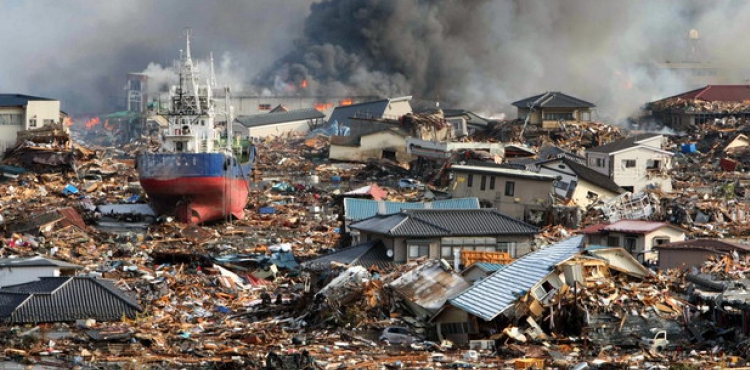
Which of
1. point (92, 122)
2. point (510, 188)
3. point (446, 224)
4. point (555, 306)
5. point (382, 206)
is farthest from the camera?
point (92, 122)

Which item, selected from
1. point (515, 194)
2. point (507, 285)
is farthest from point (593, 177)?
point (507, 285)

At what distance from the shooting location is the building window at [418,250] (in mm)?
22703

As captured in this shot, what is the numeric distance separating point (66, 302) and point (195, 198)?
1654cm

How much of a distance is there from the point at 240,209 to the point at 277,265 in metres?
10.8

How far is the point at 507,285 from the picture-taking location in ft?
60.3

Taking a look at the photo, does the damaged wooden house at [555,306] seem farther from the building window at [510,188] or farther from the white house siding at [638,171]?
the white house siding at [638,171]

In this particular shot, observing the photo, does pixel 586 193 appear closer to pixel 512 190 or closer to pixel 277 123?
pixel 512 190

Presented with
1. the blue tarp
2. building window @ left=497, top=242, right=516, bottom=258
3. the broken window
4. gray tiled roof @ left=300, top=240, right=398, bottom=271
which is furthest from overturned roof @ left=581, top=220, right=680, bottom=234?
the blue tarp

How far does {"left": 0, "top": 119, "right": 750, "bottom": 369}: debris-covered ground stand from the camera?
1697cm

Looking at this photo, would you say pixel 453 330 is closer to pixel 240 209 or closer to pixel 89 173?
pixel 240 209

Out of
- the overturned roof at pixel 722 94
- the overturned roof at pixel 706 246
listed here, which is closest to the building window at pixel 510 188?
the overturned roof at pixel 706 246

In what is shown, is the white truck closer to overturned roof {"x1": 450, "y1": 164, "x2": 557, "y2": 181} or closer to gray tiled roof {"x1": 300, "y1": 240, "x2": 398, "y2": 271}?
gray tiled roof {"x1": 300, "y1": 240, "x2": 398, "y2": 271}

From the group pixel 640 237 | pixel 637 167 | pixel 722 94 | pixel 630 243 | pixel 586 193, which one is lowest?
pixel 630 243

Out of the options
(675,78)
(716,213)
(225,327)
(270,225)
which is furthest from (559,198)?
(675,78)
